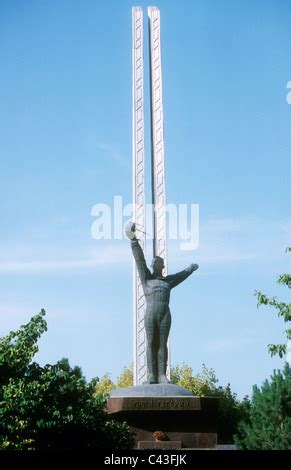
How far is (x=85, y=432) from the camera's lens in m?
10.4

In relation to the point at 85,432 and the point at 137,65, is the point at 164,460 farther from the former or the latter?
the point at 137,65

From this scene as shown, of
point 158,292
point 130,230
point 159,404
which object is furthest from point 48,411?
point 130,230

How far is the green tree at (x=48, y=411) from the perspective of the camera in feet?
33.1

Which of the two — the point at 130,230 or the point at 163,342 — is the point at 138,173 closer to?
the point at 130,230

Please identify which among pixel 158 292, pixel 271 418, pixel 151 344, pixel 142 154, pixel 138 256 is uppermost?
pixel 142 154

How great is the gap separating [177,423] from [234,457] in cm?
213

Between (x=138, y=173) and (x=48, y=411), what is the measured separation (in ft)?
50.7

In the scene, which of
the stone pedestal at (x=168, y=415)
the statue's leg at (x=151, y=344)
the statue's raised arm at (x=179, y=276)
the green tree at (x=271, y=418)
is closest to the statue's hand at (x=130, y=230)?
the statue's raised arm at (x=179, y=276)

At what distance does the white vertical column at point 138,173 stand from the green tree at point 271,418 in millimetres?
13015

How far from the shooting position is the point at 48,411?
10289mm

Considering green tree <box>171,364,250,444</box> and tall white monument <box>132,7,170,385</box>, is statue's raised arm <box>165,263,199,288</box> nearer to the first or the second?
tall white monument <box>132,7,170,385</box>

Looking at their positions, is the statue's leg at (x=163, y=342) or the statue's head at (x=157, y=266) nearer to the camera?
the statue's leg at (x=163, y=342)

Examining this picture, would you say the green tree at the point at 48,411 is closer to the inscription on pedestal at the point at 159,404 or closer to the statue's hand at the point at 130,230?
the inscription on pedestal at the point at 159,404

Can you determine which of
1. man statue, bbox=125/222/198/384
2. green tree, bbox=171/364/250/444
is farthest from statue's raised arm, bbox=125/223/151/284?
green tree, bbox=171/364/250/444
